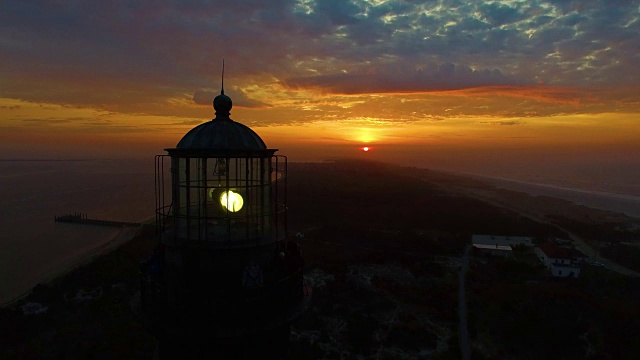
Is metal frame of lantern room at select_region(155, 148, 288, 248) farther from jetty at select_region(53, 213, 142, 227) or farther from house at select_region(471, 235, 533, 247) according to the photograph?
jetty at select_region(53, 213, 142, 227)

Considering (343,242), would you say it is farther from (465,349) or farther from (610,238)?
(610,238)

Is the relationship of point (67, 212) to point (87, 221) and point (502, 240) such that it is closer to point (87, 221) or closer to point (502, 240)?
point (87, 221)

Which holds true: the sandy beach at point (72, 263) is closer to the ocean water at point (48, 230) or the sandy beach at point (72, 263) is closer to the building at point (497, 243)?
the ocean water at point (48, 230)

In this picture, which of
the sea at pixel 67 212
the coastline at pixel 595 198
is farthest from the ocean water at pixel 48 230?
the coastline at pixel 595 198

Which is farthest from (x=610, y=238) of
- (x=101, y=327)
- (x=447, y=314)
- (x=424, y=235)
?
(x=101, y=327)

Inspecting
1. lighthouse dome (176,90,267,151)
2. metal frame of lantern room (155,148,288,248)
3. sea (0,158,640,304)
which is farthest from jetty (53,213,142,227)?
lighthouse dome (176,90,267,151)
